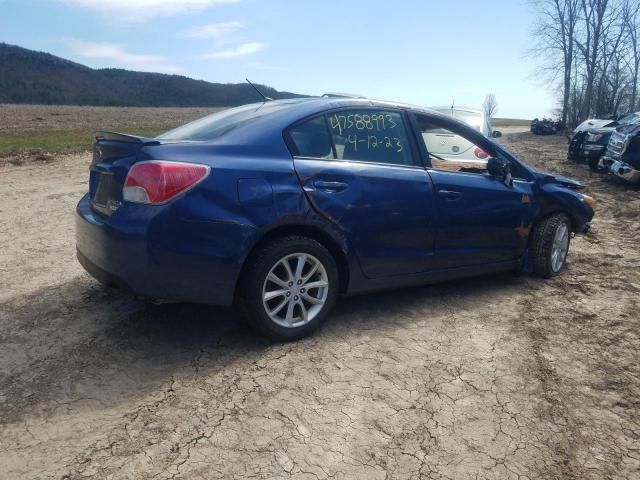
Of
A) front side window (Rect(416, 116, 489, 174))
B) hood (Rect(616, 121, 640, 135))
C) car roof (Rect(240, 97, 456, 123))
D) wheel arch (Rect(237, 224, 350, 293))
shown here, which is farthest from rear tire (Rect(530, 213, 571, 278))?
hood (Rect(616, 121, 640, 135))

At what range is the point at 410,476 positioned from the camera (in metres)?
2.34

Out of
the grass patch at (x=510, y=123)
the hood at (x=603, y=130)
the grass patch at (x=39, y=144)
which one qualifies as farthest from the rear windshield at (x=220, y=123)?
the grass patch at (x=510, y=123)

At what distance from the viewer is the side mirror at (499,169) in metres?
4.56

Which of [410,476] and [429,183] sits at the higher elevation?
[429,183]

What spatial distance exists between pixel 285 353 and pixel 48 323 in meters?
1.67

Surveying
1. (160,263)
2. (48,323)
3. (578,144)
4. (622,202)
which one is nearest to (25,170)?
(48,323)

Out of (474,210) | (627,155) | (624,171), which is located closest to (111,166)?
(474,210)

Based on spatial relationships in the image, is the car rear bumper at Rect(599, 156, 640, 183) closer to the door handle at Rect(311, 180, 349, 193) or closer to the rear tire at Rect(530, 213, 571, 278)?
the rear tire at Rect(530, 213, 571, 278)

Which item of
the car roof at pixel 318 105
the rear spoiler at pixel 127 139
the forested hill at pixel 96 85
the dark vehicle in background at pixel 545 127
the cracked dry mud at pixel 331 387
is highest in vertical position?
the forested hill at pixel 96 85

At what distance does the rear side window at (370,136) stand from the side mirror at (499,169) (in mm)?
886

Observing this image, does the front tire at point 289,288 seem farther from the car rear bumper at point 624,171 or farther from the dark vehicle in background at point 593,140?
the dark vehicle in background at point 593,140

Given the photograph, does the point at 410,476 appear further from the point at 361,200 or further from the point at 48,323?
the point at 48,323

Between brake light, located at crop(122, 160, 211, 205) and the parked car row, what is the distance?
31.1 ft

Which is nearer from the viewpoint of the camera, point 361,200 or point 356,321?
point 361,200
